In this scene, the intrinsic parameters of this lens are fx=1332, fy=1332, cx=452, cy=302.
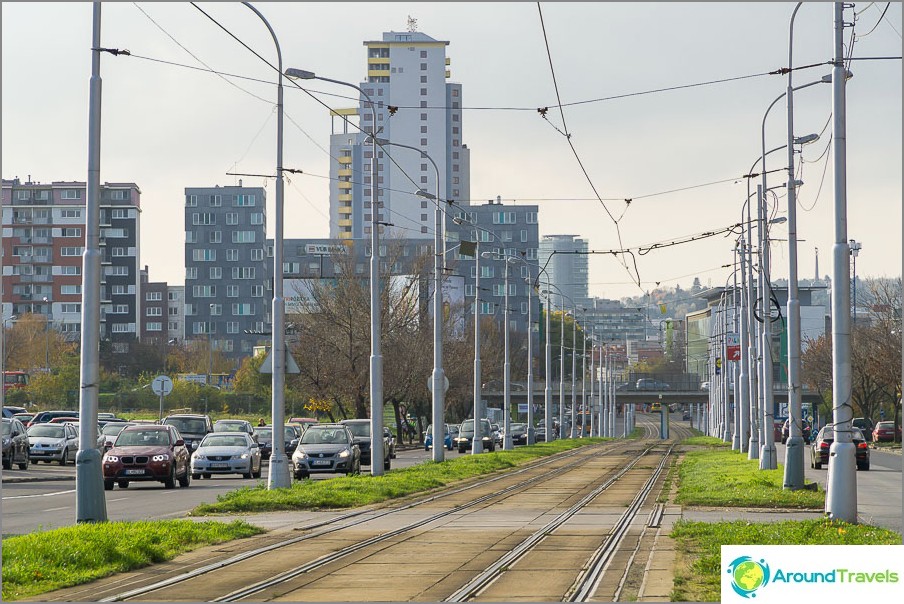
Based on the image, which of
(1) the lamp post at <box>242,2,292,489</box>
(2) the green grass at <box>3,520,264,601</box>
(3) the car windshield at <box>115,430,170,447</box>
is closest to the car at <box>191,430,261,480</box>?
(3) the car windshield at <box>115,430,170,447</box>

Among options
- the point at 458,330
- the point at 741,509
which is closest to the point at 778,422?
the point at 458,330

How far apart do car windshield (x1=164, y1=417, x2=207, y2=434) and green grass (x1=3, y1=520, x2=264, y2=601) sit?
28997 mm

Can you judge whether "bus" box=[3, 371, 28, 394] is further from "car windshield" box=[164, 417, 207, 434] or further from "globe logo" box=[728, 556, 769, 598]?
"globe logo" box=[728, 556, 769, 598]

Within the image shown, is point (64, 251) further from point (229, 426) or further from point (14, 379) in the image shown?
point (229, 426)

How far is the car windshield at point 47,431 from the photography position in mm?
49438

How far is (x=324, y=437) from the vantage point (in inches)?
1518

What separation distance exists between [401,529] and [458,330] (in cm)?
7913

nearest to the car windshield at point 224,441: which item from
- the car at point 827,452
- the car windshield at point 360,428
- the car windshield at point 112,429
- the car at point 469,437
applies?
the car windshield at point 360,428

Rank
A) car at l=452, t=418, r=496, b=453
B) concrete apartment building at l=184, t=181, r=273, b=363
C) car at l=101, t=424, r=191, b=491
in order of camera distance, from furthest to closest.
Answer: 1. concrete apartment building at l=184, t=181, r=273, b=363
2. car at l=452, t=418, r=496, b=453
3. car at l=101, t=424, r=191, b=491

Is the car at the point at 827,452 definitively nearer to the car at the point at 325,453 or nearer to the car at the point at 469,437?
the car at the point at 325,453

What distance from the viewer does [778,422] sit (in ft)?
323

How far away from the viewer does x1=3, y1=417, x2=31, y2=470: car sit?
41844mm

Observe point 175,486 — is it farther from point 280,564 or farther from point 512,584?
point 512,584

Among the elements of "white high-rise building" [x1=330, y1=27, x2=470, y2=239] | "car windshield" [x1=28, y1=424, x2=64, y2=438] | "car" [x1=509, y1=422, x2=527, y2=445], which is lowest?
"car" [x1=509, y1=422, x2=527, y2=445]
